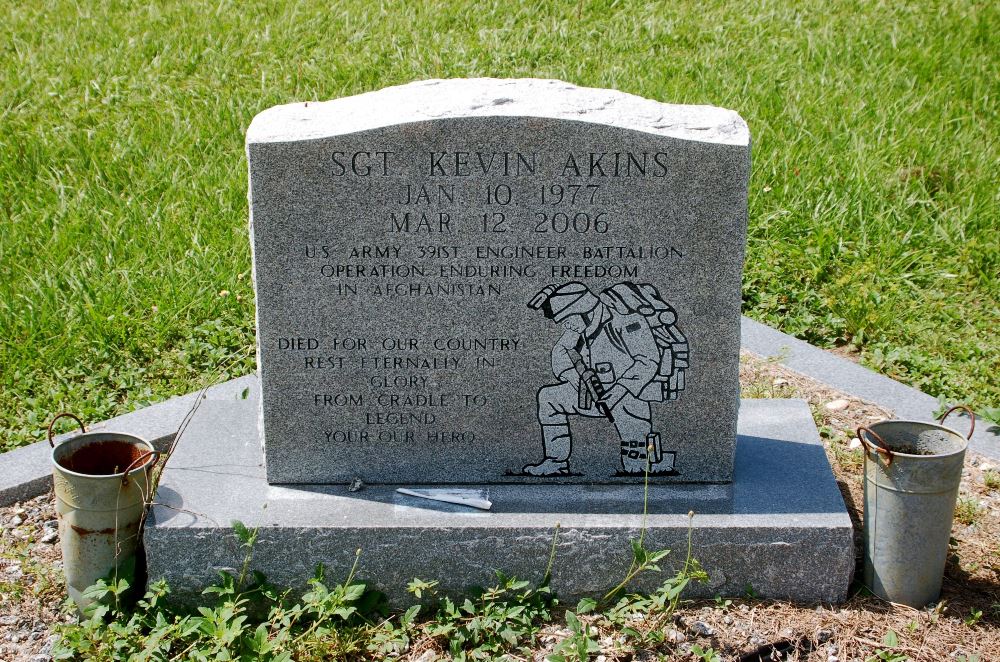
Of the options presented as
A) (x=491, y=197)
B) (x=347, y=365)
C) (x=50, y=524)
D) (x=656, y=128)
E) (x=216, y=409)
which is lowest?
(x=50, y=524)

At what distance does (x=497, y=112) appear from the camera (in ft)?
10.5

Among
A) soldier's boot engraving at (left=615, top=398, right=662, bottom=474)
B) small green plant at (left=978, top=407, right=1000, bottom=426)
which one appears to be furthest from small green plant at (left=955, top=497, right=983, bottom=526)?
soldier's boot engraving at (left=615, top=398, right=662, bottom=474)

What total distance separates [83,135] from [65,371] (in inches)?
89.8

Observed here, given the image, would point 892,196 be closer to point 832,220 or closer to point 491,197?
point 832,220

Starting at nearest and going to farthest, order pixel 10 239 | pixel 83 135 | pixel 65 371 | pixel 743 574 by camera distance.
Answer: pixel 743 574 → pixel 65 371 → pixel 10 239 → pixel 83 135

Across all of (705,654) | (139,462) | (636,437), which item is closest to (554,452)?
(636,437)

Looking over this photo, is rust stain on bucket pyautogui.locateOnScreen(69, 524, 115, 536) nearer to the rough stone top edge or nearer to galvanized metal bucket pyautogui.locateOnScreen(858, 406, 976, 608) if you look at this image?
the rough stone top edge

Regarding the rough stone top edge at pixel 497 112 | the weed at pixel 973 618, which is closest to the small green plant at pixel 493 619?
the weed at pixel 973 618

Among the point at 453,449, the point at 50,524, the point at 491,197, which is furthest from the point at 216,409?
the point at 491,197

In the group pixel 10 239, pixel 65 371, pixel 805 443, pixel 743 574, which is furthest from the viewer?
pixel 10 239

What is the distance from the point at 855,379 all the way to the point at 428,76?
3.88 m

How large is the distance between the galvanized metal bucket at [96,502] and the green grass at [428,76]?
1127 millimetres

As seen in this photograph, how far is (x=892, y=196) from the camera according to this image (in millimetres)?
6086

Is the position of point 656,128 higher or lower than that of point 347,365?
higher
